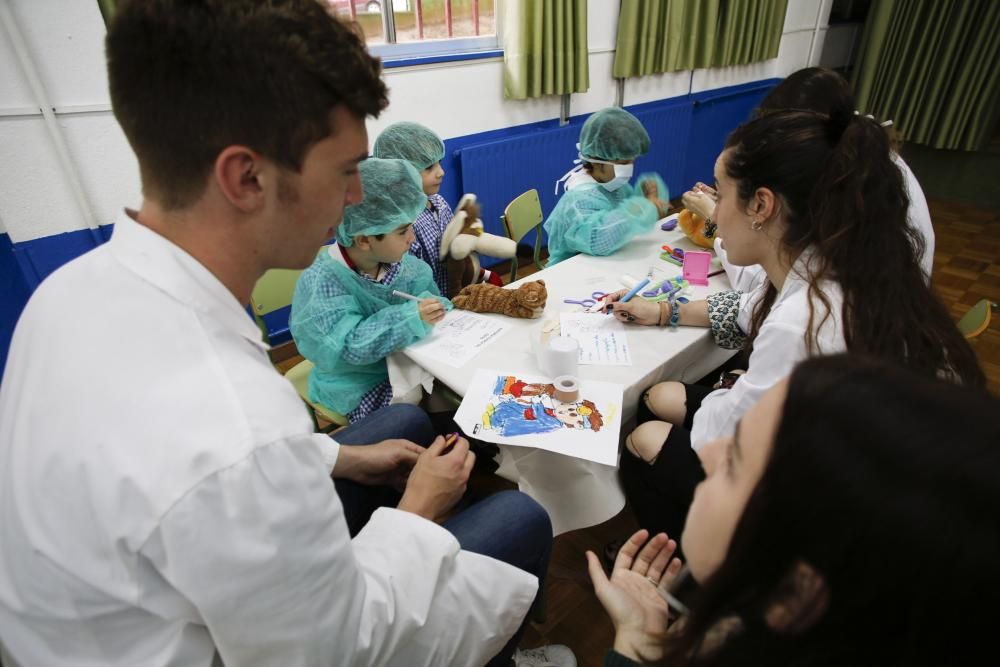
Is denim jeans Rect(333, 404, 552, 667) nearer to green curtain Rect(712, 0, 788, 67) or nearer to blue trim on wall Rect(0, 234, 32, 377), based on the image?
blue trim on wall Rect(0, 234, 32, 377)

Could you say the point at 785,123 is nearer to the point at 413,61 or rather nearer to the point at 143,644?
the point at 143,644

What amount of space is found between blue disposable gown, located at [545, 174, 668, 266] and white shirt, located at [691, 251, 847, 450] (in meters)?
0.84

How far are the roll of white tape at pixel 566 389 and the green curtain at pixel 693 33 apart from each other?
3.11 metres

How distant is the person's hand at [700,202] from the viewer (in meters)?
1.98

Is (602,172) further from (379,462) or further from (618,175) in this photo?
(379,462)

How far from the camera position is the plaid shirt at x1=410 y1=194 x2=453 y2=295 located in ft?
6.64

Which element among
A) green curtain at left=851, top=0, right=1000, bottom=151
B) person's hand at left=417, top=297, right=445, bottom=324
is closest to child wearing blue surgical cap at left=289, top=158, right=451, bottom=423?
person's hand at left=417, top=297, right=445, bottom=324

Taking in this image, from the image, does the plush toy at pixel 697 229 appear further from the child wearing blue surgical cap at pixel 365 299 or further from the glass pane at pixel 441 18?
the glass pane at pixel 441 18

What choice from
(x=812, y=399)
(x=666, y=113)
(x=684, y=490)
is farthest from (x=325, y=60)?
(x=666, y=113)

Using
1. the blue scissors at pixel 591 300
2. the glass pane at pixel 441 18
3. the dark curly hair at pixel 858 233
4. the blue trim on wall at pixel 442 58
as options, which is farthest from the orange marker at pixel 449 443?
the glass pane at pixel 441 18

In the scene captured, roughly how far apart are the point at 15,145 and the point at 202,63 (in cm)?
186

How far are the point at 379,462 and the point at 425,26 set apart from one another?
9.01 feet

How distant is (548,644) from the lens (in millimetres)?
1405

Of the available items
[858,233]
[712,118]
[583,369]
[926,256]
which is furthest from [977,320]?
Result: [712,118]
